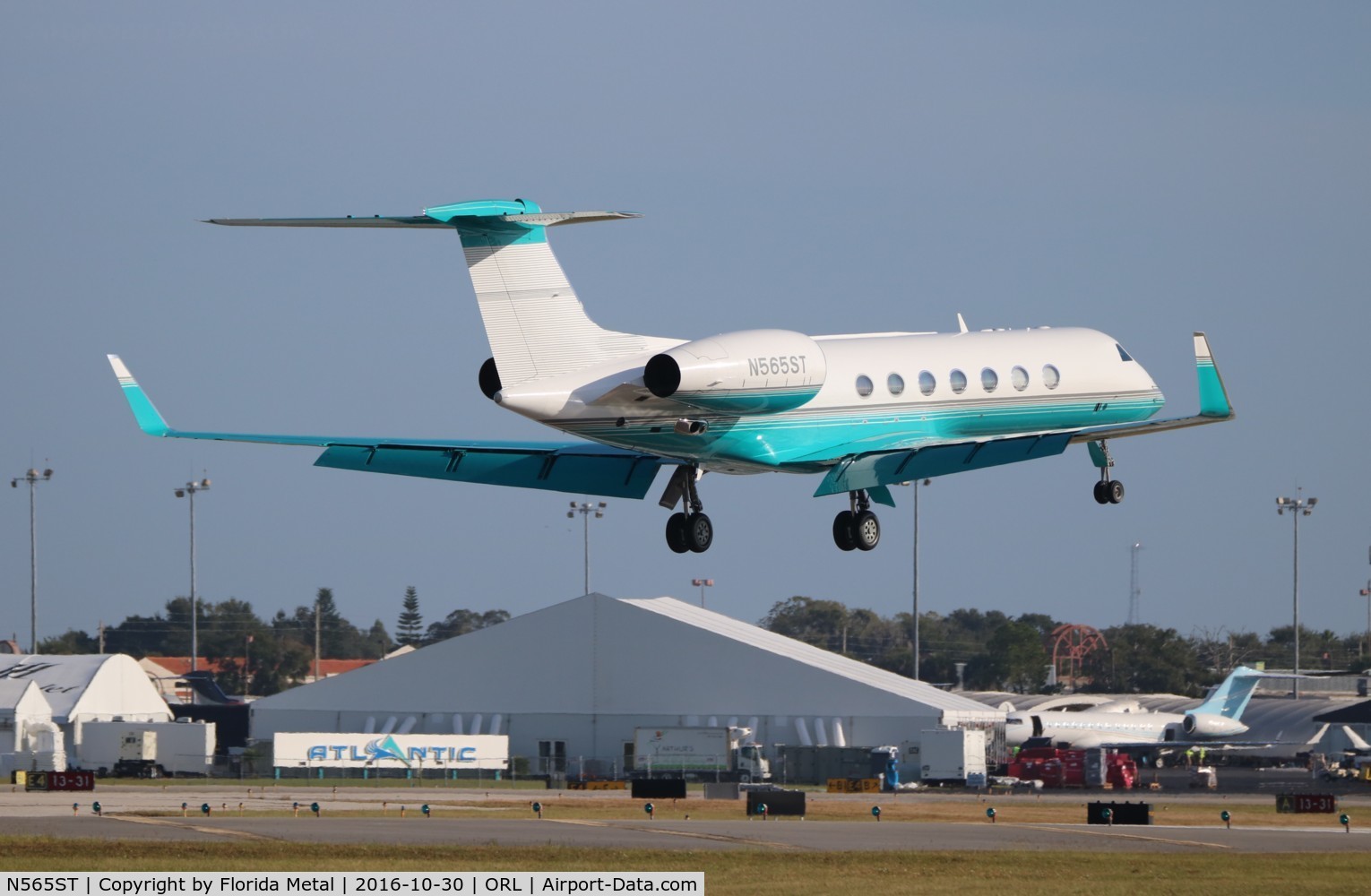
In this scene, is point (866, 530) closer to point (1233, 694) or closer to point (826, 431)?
point (826, 431)

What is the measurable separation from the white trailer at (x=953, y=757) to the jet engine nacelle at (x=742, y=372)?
4533 centimetres

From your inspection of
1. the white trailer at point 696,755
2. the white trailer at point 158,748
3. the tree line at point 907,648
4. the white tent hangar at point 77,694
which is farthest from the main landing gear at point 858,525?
the tree line at point 907,648

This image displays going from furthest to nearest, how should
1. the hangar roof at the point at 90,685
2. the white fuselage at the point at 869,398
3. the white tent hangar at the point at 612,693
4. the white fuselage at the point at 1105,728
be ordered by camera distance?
the white fuselage at the point at 1105,728 < the hangar roof at the point at 90,685 < the white tent hangar at the point at 612,693 < the white fuselage at the point at 869,398

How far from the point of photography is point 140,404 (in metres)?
33.6

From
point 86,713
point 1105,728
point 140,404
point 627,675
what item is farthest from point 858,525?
point 1105,728

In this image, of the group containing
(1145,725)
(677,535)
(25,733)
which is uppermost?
(677,535)

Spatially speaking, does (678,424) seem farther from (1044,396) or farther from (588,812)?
(588,812)

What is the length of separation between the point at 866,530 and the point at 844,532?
1.29 ft

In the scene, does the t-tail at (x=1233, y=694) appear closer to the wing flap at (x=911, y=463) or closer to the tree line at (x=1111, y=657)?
the tree line at (x=1111, y=657)

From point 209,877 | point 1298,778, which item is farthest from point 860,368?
point 1298,778

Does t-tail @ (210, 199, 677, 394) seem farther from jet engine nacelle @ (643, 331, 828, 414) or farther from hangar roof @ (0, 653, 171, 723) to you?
hangar roof @ (0, 653, 171, 723)

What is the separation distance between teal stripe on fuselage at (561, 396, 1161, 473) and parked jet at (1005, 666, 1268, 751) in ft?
184

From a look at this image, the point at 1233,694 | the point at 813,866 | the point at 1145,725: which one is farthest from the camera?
the point at 1233,694

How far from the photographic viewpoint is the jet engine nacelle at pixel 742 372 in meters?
29.4
